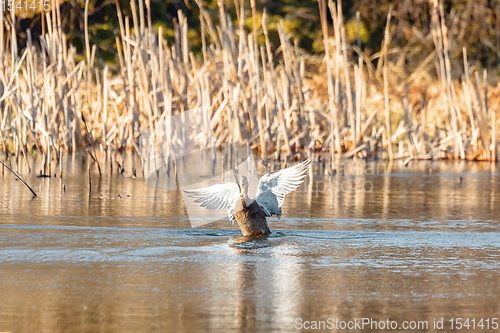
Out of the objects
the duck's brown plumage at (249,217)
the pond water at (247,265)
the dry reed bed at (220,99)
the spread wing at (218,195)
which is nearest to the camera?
the pond water at (247,265)

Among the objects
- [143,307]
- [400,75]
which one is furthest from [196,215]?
[400,75]

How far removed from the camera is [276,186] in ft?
20.4

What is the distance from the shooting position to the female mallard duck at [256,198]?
6086 mm

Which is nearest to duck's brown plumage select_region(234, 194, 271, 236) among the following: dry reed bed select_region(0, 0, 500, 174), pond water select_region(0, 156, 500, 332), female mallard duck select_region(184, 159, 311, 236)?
female mallard duck select_region(184, 159, 311, 236)

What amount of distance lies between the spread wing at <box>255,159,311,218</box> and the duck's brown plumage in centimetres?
9

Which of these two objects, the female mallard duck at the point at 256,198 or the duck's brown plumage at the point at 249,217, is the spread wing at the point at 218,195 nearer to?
the female mallard duck at the point at 256,198

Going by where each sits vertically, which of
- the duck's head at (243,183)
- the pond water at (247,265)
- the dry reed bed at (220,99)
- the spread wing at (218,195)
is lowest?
the pond water at (247,265)

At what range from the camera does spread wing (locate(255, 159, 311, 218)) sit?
614 cm

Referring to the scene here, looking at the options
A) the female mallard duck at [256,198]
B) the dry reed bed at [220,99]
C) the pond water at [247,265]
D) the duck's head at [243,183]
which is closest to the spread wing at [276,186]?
the female mallard duck at [256,198]

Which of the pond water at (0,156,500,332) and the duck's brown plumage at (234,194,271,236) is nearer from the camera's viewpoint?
the pond water at (0,156,500,332)

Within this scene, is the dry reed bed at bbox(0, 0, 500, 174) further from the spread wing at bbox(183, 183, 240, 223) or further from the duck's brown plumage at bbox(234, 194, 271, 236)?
the duck's brown plumage at bbox(234, 194, 271, 236)

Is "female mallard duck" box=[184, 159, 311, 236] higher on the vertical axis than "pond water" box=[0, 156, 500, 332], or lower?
higher

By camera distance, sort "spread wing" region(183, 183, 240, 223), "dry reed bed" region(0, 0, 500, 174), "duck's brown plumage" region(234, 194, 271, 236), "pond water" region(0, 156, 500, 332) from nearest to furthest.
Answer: "pond water" region(0, 156, 500, 332)
"duck's brown plumage" region(234, 194, 271, 236)
"spread wing" region(183, 183, 240, 223)
"dry reed bed" region(0, 0, 500, 174)

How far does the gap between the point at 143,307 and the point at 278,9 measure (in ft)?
64.5
